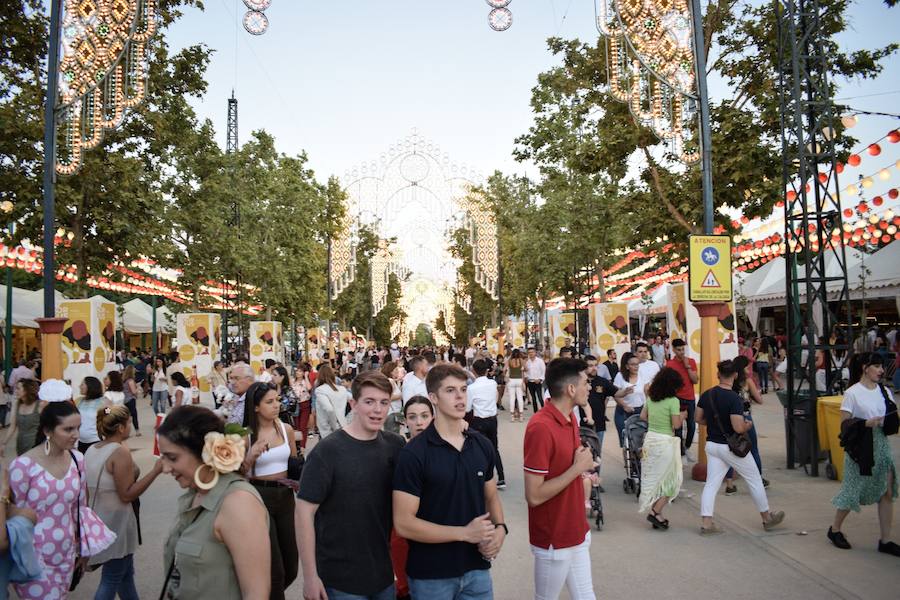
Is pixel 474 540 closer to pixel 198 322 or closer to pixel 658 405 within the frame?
pixel 658 405

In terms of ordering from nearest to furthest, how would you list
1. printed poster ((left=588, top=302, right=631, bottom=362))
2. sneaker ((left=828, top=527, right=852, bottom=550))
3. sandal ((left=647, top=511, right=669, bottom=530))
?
sneaker ((left=828, top=527, right=852, bottom=550)), sandal ((left=647, top=511, right=669, bottom=530)), printed poster ((left=588, top=302, right=631, bottom=362))

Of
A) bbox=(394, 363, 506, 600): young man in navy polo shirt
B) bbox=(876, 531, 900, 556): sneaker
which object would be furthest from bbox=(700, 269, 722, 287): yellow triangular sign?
bbox=(394, 363, 506, 600): young man in navy polo shirt

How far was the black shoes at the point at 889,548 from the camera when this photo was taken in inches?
272

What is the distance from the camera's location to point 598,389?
1023 centimetres

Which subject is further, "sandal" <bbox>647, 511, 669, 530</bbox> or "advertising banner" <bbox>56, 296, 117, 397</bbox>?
"advertising banner" <bbox>56, 296, 117, 397</bbox>

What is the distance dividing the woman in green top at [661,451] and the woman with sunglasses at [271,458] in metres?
4.07

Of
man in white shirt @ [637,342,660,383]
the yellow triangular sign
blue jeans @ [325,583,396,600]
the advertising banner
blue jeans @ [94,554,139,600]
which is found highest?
the yellow triangular sign

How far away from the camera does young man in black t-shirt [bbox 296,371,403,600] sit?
11.6 feet

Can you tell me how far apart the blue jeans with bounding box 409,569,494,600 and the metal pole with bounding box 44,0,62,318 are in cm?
893

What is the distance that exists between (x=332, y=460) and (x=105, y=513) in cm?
236

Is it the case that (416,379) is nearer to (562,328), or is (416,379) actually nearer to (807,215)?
(807,215)

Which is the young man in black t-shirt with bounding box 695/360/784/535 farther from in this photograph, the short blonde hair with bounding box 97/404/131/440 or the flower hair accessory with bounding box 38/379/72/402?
the flower hair accessory with bounding box 38/379/72/402

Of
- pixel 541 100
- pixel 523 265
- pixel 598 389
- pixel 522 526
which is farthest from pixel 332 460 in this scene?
pixel 523 265

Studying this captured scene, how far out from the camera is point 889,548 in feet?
22.8
